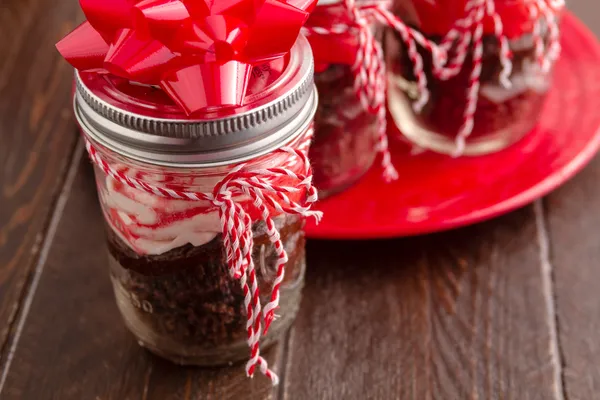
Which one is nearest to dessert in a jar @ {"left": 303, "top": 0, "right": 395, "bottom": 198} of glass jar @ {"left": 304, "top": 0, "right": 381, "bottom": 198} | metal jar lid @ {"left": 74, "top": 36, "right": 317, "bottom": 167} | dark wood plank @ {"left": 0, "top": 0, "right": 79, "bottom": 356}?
glass jar @ {"left": 304, "top": 0, "right": 381, "bottom": 198}

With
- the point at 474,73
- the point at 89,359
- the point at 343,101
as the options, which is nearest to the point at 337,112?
the point at 343,101

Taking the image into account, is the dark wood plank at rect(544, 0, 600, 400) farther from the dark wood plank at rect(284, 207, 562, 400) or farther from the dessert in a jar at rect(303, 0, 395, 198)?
the dessert in a jar at rect(303, 0, 395, 198)

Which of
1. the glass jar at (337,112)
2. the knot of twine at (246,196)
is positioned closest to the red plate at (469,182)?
the glass jar at (337,112)

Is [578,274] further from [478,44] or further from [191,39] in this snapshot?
[191,39]

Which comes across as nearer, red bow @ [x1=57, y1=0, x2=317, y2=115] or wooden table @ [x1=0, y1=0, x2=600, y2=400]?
red bow @ [x1=57, y1=0, x2=317, y2=115]

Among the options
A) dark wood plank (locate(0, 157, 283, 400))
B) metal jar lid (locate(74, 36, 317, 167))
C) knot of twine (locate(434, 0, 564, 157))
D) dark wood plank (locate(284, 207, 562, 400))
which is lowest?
dark wood plank (locate(284, 207, 562, 400))

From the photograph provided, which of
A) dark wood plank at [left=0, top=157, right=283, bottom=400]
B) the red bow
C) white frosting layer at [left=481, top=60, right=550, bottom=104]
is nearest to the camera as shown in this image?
the red bow

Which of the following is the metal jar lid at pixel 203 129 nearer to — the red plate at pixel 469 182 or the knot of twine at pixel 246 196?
the knot of twine at pixel 246 196
